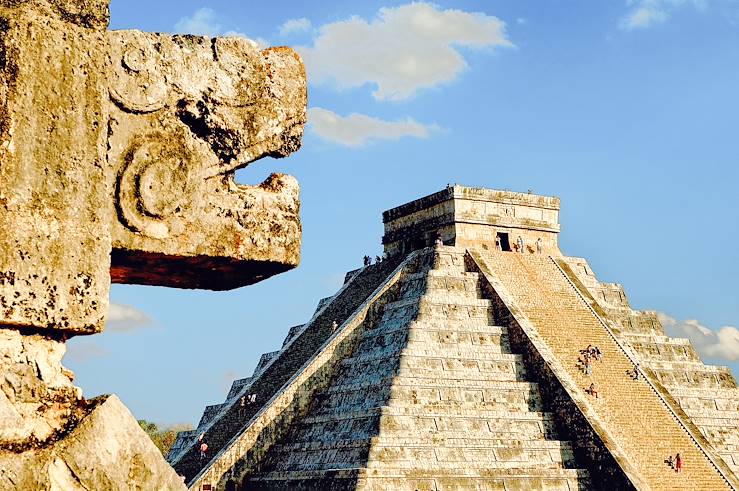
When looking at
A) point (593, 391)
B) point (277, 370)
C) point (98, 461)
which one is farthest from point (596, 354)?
point (98, 461)

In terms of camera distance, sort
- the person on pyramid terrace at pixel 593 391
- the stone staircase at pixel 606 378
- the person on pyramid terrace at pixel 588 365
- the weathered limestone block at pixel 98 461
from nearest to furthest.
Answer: the weathered limestone block at pixel 98 461 → the stone staircase at pixel 606 378 → the person on pyramid terrace at pixel 593 391 → the person on pyramid terrace at pixel 588 365

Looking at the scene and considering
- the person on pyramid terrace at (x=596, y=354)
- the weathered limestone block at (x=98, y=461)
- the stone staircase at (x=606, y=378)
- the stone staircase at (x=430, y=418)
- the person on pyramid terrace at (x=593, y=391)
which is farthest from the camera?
the person on pyramid terrace at (x=596, y=354)

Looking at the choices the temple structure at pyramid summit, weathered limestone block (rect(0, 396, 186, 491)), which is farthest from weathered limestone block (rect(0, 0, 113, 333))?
the temple structure at pyramid summit

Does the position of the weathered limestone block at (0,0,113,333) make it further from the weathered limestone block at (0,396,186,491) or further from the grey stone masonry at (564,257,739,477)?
the grey stone masonry at (564,257,739,477)

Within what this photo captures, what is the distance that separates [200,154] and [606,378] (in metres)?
28.0

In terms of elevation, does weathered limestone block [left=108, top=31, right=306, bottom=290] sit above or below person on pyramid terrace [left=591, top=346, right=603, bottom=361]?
below

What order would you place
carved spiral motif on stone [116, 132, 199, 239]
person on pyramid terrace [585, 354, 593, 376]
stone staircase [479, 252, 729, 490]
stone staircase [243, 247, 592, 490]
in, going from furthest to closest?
person on pyramid terrace [585, 354, 593, 376] < stone staircase [479, 252, 729, 490] < stone staircase [243, 247, 592, 490] < carved spiral motif on stone [116, 132, 199, 239]

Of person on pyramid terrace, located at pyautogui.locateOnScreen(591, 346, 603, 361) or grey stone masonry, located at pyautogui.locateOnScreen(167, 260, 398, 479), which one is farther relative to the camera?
grey stone masonry, located at pyautogui.locateOnScreen(167, 260, 398, 479)

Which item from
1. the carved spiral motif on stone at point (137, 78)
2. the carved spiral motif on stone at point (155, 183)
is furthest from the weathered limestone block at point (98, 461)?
the carved spiral motif on stone at point (137, 78)

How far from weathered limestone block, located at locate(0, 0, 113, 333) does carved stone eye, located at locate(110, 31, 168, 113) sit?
6 cm

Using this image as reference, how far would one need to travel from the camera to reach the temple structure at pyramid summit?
2564cm

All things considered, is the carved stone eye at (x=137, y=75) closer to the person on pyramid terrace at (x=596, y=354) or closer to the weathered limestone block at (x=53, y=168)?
the weathered limestone block at (x=53, y=168)

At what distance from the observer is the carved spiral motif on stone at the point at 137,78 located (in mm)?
3154

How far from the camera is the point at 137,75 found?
10.5 ft
